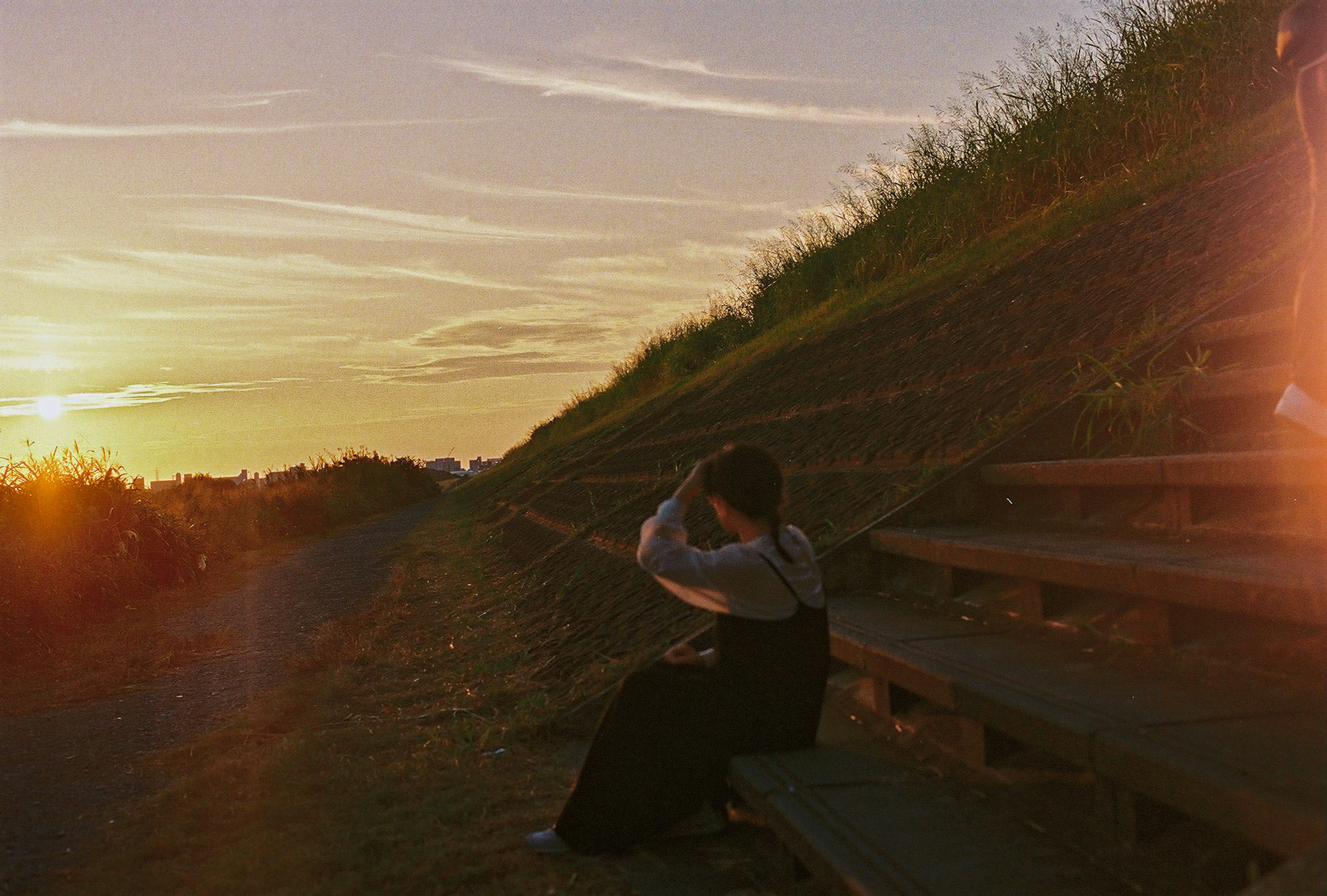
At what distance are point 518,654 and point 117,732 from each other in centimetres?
201

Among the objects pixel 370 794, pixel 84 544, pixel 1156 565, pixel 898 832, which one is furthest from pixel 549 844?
pixel 84 544

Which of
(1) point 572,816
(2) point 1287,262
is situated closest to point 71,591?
(1) point 572,816

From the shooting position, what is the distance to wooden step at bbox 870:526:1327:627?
7.23 feet

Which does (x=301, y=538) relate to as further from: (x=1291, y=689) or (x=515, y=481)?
(x=1291, y=689)

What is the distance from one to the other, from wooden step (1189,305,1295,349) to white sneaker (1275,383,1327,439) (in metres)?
0.83

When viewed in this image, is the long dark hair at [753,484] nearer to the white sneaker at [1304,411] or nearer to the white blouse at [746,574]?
the white blouse at [746,574]

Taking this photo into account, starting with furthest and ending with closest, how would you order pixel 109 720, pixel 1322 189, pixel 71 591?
pixel 71 591 → pixel 109 720 → pixel 1322 189

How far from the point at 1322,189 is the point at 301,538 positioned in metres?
18.6

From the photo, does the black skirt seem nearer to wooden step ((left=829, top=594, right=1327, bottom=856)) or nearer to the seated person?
the seated person

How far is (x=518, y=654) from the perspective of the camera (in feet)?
18.1

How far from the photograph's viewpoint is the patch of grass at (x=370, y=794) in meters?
2.84

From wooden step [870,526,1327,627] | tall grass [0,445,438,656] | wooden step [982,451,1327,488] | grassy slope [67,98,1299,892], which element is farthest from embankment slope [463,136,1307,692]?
tall grass [0,445,438,656]

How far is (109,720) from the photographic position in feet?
16.9

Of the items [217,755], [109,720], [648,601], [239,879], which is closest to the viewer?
[239,879]
